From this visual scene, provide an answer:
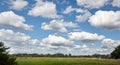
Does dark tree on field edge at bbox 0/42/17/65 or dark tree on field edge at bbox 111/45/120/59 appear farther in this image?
dark tree on field edge at bbox 111/45/120/59

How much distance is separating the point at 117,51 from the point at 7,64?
12219 centimetres

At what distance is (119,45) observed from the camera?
490 feet

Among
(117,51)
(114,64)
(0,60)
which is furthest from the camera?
(117,51)

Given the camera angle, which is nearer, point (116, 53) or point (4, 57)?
point (4, 57)

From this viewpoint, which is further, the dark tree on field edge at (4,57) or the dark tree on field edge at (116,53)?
the dark tree on field edge at (116,53)

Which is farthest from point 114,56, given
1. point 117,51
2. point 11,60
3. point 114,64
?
point 11,60

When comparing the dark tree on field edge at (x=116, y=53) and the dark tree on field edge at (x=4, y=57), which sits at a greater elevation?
the dark tree on field edge at (x=116, y=53)

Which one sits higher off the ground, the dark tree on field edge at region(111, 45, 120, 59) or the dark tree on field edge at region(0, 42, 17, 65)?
the dark tree on field edge at region(111, 45, 120, 59)

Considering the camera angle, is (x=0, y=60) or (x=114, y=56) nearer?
(x=0, y=60)

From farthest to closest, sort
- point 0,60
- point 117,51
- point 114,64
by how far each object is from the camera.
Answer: point 117,51
point 114,64
point 0,60

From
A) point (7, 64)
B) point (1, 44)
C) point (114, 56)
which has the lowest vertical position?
point (7, 64)

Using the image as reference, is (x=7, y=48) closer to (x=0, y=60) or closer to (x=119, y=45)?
(x=0, y=60)

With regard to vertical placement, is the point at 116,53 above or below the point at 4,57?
above

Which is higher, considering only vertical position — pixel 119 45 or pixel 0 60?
pixel 119 45
